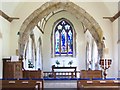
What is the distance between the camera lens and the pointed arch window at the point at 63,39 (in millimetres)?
18484

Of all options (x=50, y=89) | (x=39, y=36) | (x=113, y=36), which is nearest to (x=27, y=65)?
(x=39, y=36)

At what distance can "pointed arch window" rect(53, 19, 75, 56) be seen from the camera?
1848 cm

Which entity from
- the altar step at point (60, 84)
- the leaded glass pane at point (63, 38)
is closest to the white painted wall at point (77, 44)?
the leaded glass pane at point (63, 38)

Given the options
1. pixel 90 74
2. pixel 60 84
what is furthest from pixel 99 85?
pixel 90 74

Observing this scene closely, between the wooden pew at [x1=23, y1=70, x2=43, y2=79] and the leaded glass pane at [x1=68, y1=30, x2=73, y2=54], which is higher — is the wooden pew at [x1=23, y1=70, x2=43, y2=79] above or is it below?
below

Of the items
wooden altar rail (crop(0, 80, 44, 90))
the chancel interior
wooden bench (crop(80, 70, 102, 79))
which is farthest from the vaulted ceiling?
wooden altar rail (crop(0, 80, 44, 90))

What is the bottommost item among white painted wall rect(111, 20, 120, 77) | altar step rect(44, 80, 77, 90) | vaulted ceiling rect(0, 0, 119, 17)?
altar step rect(44, 80, 77, 90)

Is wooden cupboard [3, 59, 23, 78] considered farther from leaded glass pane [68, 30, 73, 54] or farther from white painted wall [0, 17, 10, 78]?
leaded glass pane [68, 30, 73, 54]

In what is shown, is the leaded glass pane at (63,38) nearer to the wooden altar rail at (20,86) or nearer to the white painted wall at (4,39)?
the white painted wall at (4,39)

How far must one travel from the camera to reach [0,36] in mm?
9844

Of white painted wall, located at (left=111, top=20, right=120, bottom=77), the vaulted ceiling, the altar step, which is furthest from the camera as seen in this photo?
white painted wall, located at (left=111, top=20, right=120, bottom=77)

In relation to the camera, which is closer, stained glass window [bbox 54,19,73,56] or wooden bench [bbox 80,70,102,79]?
wooden bench [bbox 80,70,102,79]

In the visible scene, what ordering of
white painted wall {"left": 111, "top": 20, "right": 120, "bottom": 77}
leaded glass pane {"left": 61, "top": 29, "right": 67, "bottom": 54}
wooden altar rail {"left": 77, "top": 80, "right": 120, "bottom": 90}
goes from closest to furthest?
1. wooden altar rail {"left": 77, "top": 80, "right": 120, "bottom": 90}
2. white painted wall {"left": 111, "top": 20, "right": 120, "bottom": 77}
3. leaded glass pane {"left": 61, "top": 29, "right": 67, "bottom": 54}

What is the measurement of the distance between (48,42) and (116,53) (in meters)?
8.01
